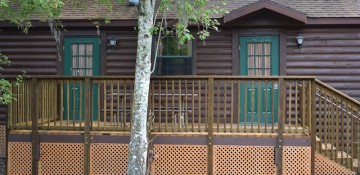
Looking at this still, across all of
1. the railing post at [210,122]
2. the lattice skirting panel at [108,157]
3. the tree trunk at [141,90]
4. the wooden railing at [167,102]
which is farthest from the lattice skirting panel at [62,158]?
the railing post at [210,122]

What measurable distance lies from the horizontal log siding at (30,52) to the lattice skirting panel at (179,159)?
12.3ft

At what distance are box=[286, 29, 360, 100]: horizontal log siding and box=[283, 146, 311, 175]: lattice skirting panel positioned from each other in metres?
2.51

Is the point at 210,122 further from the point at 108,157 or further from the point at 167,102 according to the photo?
the point at 108,157

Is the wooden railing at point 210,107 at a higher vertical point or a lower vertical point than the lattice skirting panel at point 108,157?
higher

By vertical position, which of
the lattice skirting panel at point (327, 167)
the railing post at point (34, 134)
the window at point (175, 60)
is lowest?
the lattice skirting panel at point (327, 167)

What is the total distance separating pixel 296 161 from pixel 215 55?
3.16 meters

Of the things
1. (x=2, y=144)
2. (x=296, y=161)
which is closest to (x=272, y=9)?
(x=296, y=161)

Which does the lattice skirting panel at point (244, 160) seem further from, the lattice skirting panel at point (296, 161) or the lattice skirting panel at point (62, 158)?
the lattice skirting panel at point (62, 158)

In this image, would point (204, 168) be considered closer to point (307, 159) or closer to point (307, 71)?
point (307, 159)

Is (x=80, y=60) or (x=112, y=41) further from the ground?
(x=112, y=41)

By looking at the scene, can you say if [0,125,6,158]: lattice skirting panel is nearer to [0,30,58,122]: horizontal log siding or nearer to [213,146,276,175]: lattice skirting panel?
[0,30,58,122]: horizontal log siding

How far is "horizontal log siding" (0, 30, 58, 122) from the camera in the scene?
870cm

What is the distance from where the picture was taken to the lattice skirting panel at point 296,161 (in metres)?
6.23

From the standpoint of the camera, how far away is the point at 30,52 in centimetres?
878
